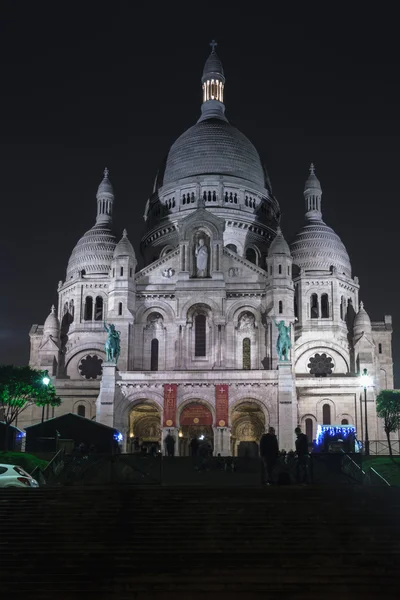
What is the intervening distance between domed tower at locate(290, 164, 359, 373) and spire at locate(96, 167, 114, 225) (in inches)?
834

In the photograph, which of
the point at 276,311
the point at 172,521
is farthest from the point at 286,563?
the point at 276,311

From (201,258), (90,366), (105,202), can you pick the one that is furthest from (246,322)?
(105,202)

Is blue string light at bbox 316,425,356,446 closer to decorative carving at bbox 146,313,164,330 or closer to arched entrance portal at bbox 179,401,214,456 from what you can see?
arched entrance portal at bbox 179,401,214,456

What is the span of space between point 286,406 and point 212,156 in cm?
3654

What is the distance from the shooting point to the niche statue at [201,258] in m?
74.8

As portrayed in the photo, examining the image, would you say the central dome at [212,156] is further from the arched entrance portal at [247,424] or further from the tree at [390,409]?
the tree at [390,409]

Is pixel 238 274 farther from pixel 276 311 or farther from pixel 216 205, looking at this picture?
pixel 216 205

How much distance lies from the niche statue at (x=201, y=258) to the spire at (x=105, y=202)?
2151 centimetres

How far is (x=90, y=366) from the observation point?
84.5m

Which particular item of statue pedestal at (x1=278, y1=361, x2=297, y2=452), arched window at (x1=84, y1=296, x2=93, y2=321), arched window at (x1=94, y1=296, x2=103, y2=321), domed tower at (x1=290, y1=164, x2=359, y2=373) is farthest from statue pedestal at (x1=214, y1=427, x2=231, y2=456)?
arched window at (x1=84, y1=296, x2=93, y2=321)

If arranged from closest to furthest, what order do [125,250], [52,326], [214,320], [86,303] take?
[214,320], [125,250], [52,326], [86,303]

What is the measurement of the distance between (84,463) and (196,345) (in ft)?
118

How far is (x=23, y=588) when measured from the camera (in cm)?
2108

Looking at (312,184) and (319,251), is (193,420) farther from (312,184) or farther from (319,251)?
(312,184)
